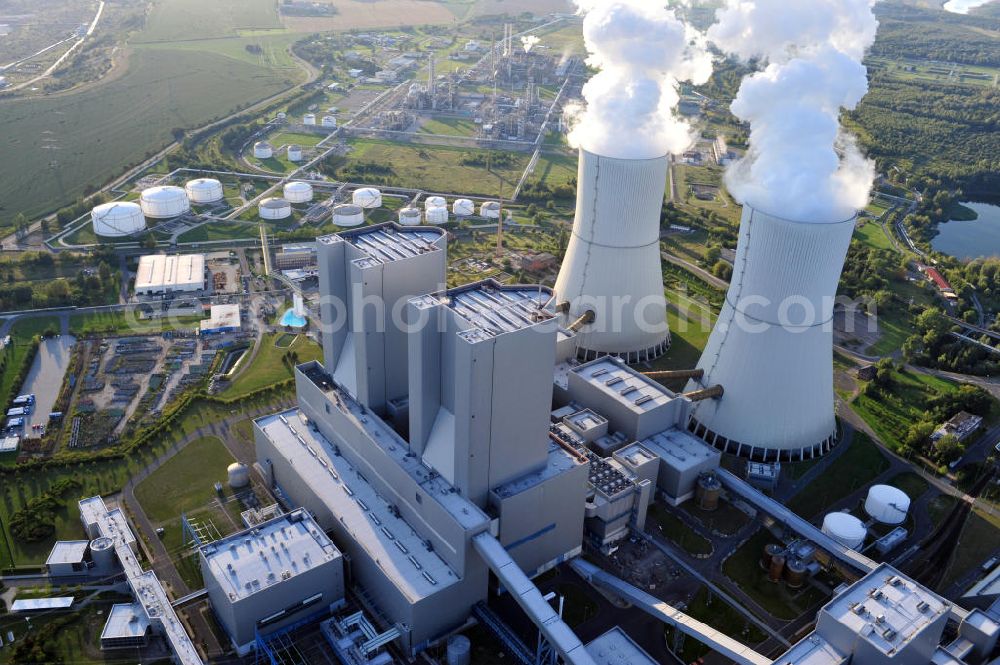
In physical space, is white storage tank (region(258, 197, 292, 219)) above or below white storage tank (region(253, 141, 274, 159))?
below

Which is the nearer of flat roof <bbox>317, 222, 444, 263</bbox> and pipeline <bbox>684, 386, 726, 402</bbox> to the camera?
flat roof <bbox>317, 222, 444, 263</bbox>

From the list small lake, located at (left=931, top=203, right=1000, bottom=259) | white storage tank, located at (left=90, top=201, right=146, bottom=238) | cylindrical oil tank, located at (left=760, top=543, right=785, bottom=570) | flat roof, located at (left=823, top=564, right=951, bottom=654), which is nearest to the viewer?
flat roof, located at (left=823, top=564, right=951, bottom=654)

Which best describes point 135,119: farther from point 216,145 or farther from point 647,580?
point 647,580

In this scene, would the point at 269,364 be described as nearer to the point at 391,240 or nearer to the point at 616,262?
the point at 391,240

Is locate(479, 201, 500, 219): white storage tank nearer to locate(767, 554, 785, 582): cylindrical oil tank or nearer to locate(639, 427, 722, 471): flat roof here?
locate(639, 427, 722, 471): flat roof

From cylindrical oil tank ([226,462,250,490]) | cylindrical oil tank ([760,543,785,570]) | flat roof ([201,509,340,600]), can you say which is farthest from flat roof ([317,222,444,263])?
cylindrical oil tank ([760,543,785,570])

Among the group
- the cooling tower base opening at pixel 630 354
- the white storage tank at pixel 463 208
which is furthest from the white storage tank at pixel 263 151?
the cooling tower base opening at pixel 630 354

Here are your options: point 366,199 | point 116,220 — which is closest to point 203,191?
point 116,220
